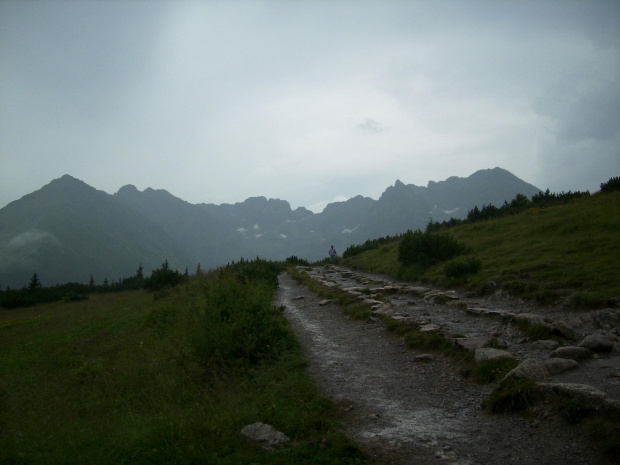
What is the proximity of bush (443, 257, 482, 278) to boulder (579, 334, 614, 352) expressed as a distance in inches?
350

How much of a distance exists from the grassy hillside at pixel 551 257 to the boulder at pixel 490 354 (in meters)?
4.24

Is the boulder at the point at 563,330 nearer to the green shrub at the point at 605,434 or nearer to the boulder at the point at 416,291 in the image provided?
the green shrub at the point at 605,434

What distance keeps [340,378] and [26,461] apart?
16.6ft

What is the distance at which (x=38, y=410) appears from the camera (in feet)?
24.2

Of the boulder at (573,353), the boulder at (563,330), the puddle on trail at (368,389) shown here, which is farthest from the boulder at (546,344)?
the puddle on trail at (368,389)

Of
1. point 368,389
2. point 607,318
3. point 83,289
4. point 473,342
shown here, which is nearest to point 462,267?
point 607,318

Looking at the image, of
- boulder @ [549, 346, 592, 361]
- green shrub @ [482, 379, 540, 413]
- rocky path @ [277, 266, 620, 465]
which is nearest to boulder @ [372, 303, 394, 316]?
rocky path @ [277, 266, 620, 465]

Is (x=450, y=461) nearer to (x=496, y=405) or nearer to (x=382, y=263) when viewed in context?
(x=496, y=405)

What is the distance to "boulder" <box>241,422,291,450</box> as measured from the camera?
15.0ft

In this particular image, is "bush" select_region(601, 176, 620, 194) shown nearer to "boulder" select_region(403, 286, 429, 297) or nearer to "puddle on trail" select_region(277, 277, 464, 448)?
"boulder" select_region(403, 286, 429, 297)

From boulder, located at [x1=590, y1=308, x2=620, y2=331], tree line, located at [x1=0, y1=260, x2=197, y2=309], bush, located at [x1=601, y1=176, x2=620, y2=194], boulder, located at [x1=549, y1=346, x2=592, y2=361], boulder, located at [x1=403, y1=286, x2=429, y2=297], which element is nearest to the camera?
boulder, located at [x1=549, y1=346, x2=592, y2=361]

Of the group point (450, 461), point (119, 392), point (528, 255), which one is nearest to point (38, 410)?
point (119, 392)

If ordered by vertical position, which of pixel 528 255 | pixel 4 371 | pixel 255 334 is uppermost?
pixel 528 255

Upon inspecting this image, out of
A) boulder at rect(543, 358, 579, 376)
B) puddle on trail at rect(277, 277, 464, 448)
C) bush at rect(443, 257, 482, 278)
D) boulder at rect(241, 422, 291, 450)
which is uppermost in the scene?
Result: bush at rect(443, 257, 482, 278)
